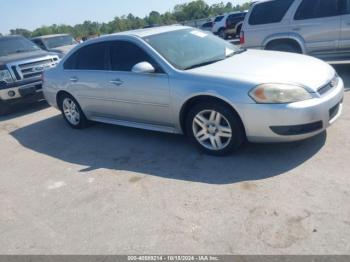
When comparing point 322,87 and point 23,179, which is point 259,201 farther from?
point 23,179

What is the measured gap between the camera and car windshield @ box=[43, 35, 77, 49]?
14.0 m

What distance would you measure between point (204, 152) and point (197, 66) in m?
1.10

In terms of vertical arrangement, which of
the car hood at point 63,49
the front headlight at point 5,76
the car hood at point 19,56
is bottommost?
the front headlight at point 5,76

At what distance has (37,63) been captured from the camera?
898 cm

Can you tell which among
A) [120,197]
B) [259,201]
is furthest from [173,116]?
[259,201]

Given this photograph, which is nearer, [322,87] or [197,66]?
[322,87]

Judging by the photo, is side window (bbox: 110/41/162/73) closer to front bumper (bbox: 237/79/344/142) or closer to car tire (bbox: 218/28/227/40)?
front bumper (bbox: 237/79/344/142)

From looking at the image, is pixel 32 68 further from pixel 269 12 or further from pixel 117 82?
pixel 269 12

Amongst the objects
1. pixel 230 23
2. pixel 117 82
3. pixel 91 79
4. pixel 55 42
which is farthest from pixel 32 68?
pixel 230 23

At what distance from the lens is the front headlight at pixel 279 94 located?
3977 millimetres

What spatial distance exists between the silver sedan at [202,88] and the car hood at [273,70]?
11 mm

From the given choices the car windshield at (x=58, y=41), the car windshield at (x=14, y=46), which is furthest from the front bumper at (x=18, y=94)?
the car windshield at (x=58, y=41)

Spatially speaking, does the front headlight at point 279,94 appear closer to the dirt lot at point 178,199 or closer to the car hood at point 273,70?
the car hood at point 273,70

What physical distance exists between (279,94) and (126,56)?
7.84ft
